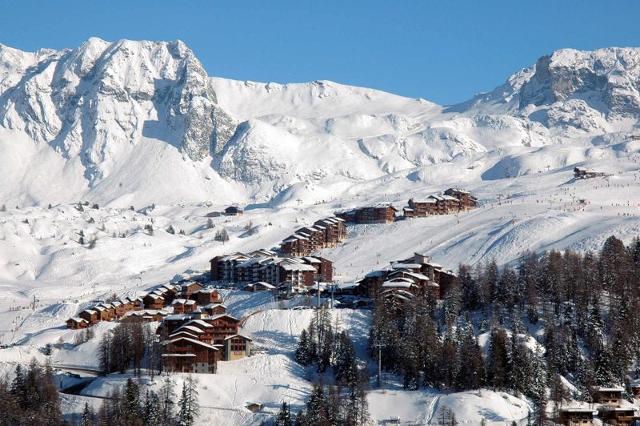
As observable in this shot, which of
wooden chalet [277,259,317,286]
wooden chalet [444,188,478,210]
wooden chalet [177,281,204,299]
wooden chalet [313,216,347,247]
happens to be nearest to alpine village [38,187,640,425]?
wooden chalet [177,281,204,299]

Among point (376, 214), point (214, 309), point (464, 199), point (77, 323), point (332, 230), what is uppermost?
point (464, 199)

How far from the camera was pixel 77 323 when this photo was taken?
116688 mm

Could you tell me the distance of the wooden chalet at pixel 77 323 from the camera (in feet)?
383

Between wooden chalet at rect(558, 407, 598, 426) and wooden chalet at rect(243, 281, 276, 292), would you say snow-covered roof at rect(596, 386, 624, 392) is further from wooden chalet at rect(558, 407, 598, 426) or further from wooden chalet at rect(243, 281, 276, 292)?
wooden chalet at rect(243, 281, 276, 292)

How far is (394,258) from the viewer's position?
483 ft

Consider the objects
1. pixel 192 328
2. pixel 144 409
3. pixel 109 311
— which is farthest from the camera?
pixel 109 311

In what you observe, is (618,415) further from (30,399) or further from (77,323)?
(77,323)

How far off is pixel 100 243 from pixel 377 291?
94.5 m

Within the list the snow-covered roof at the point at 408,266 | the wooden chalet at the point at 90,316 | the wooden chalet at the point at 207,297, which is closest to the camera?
the snow-covered roof at the point at 408,266

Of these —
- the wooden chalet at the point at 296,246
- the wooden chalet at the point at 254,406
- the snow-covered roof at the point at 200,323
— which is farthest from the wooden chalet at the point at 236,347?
the wooden chalet at the point at 296,246

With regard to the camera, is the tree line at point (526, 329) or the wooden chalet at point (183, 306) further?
the wooden chalet at point (183, 306)

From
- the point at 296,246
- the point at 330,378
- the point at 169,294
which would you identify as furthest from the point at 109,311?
the point at 296,246

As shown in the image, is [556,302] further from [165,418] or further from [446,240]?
[446,240]

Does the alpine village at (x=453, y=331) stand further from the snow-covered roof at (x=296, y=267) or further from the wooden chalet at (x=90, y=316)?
the snow-covered roof at (x=296, y=267)
